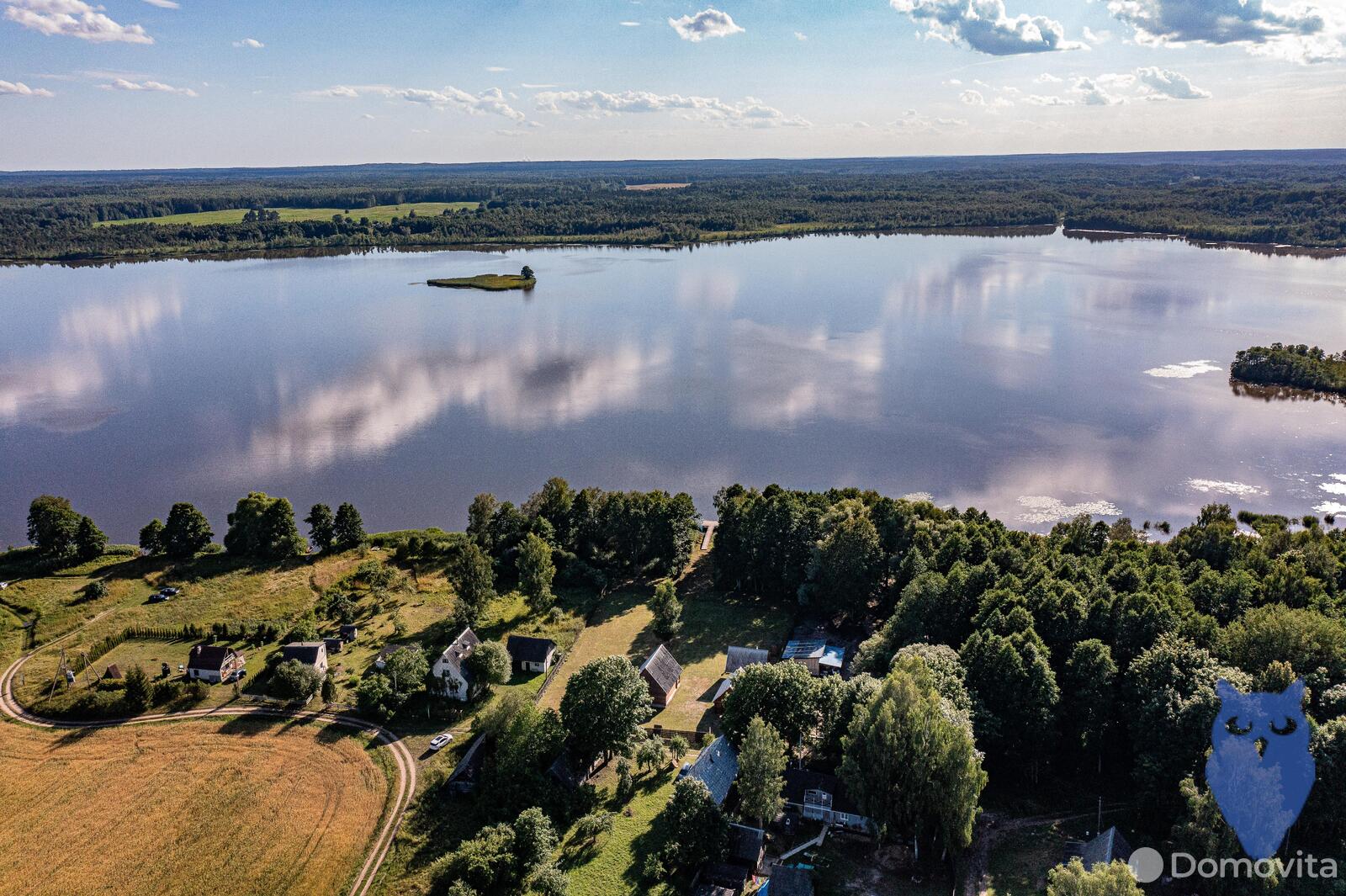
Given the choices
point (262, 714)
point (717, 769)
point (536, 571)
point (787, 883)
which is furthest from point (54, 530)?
point (787, 883)

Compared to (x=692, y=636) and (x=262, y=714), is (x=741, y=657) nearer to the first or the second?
(x=692, y=636)

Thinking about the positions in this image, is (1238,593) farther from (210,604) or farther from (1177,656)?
(210,604)

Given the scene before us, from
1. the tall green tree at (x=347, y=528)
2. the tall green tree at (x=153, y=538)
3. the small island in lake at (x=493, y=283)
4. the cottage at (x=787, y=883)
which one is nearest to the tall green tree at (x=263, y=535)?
the tall green tree at (x=347, y=528)

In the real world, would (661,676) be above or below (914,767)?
below

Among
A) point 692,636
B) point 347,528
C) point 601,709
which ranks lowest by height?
point 692,636

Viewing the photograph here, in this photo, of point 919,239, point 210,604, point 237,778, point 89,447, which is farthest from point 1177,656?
point 919,239

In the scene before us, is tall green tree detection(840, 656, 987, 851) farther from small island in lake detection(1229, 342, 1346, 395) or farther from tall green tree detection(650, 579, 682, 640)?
small island in lake detection(1229, 342, 1346, 395)
